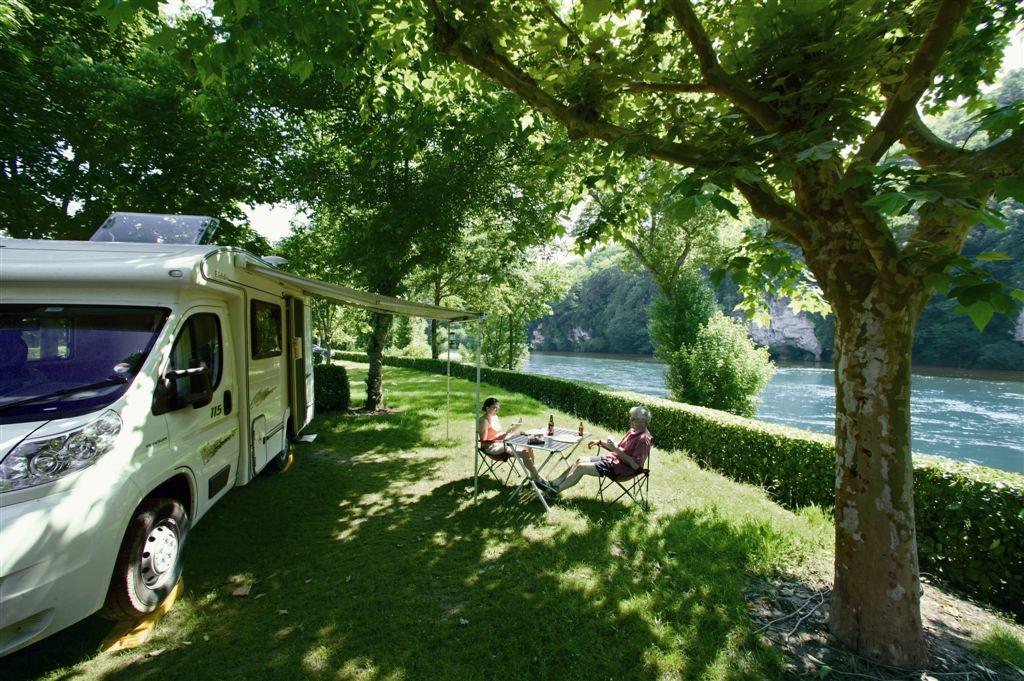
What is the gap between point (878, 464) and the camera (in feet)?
10.5

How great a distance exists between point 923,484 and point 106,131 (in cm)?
1388

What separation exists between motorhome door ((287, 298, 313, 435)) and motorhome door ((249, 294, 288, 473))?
0.24 meters

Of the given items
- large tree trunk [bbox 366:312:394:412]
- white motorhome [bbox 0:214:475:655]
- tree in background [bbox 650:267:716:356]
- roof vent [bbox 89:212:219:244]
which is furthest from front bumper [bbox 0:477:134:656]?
tree in background [bbox 650:267:716:356]

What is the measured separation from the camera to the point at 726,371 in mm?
14031

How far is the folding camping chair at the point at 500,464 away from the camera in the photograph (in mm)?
6193

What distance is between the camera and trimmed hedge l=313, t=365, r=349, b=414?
11.8 meters

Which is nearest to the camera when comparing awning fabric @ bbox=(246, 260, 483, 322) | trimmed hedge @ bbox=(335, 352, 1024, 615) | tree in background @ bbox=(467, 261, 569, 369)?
trimmed hedge @ bbox=(335, 352, 1024, 615)

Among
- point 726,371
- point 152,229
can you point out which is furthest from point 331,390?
point 726,371

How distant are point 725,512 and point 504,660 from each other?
3830mm

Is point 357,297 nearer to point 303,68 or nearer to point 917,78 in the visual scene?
point 303,68

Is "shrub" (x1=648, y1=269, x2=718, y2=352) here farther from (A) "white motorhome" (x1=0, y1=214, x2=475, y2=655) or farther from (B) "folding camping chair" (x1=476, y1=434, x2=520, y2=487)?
(A) "white motorhome" (x1=0, y1=214, x2=475, y2=655)

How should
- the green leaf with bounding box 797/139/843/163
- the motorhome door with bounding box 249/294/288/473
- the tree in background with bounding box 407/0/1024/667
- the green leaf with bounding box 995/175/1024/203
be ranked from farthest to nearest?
the motorhome door with bounding box 249/294/288/473, the tree in background with bounding box 407/0/1024/667, the green leaf with bounding box 797/139/843/163, the green leaf with bounding box 995/175/1024/203

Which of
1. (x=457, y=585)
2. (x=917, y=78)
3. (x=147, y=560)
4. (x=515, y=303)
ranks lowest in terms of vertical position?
(x=457, y=585)

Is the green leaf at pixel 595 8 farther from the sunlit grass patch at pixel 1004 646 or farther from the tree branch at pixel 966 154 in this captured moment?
the sunlit grass patch at pixel 1004 646
